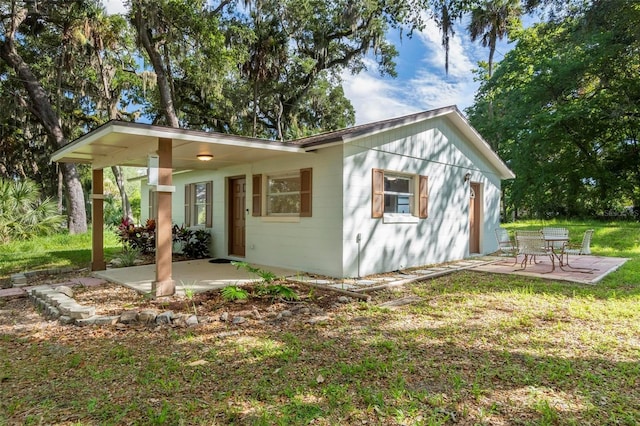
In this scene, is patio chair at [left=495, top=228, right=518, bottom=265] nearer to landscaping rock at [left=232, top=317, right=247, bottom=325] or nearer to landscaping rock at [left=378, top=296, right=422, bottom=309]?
landscaping rock at [left=378, top=296, right=422, bottom=309]

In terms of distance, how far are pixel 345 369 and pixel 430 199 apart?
6.45 metres

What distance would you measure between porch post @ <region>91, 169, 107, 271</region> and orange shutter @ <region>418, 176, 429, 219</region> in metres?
7.25

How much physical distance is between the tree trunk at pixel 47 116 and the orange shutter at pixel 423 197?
1284 cm

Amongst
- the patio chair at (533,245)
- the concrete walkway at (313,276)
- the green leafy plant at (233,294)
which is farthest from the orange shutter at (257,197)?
the patio chair at (533,245)

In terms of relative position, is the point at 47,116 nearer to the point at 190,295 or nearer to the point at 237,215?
the point at 237,215

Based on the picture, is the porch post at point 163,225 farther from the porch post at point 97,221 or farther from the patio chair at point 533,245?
the patio chair at point 533,245

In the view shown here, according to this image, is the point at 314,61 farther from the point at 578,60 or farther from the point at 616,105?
the point at 616,105

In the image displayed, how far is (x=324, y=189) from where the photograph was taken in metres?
7.08

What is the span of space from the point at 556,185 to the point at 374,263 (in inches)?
662

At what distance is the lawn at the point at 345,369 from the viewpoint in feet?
8.21

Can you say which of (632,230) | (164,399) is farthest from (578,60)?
(164,399)

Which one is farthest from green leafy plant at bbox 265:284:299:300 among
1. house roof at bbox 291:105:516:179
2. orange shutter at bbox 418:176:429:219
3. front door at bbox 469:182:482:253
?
front door at bbox 469:182:482:253

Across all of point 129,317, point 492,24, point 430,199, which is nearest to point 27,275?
point 129,317

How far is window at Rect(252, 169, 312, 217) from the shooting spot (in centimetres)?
745
